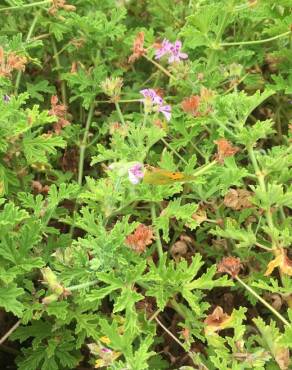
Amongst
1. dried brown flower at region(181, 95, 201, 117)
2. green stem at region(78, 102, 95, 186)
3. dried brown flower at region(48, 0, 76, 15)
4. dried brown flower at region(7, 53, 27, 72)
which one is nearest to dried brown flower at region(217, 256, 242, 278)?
dried brown flower at region(181, 95, 201, 117)

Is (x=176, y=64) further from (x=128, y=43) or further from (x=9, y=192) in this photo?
(x=9, y=192)

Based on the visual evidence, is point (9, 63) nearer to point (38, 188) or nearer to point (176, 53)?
point (38, 188)

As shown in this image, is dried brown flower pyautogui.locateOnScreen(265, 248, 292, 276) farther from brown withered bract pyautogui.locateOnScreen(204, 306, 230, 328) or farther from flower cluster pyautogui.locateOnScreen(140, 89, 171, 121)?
flower cluster pyautogui.locateOnScreen(140, 89, 171, 121)

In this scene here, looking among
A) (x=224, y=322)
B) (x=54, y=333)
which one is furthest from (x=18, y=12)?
(x=224, y=322)

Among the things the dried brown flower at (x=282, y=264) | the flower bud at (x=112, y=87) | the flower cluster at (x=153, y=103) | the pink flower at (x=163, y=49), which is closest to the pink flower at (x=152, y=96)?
the flower cluster at (x=153, y=103)

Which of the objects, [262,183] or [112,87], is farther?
[112,87]

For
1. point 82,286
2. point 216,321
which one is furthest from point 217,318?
point 82,286

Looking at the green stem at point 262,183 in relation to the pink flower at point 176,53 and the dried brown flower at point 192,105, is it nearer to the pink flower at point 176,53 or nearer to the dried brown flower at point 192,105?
the dried brown flower at point 192,105
